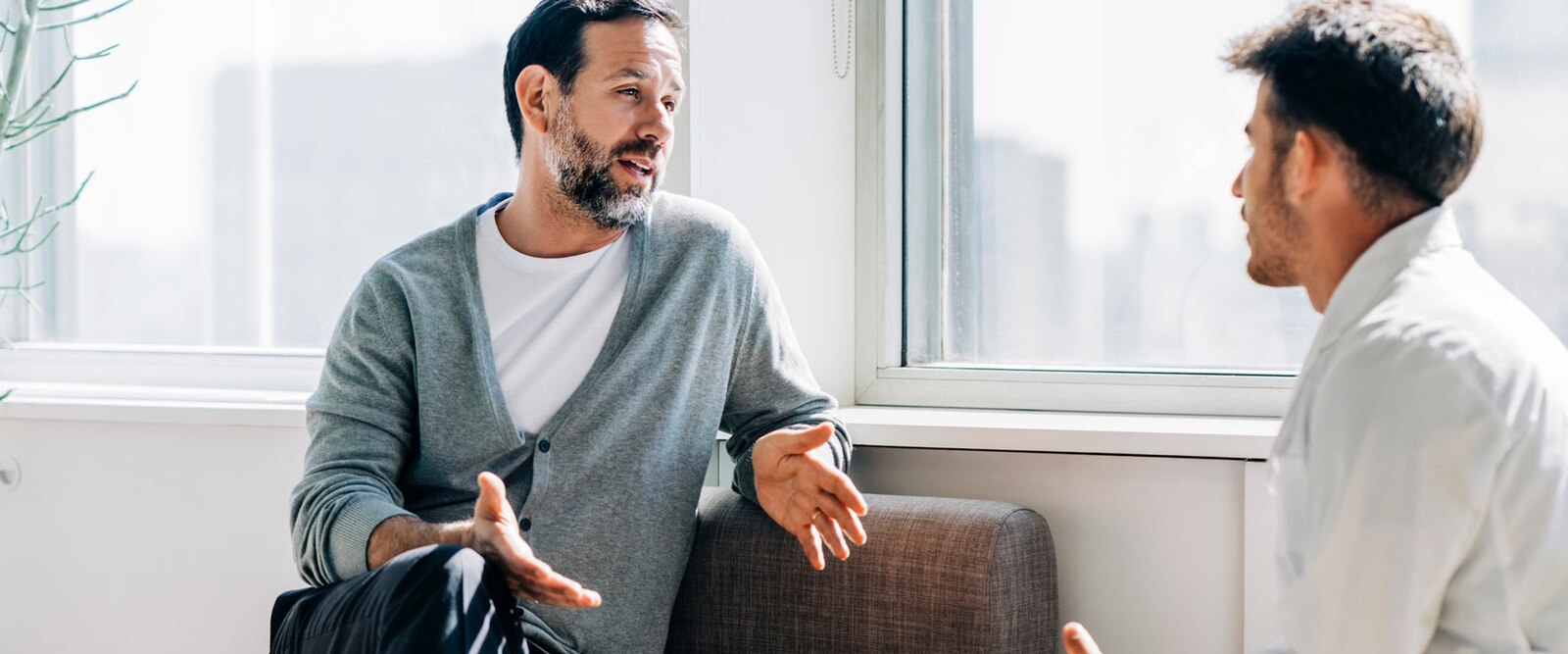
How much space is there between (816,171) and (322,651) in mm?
1064

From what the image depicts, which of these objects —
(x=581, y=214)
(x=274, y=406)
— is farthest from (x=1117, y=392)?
(x=274, y=406)

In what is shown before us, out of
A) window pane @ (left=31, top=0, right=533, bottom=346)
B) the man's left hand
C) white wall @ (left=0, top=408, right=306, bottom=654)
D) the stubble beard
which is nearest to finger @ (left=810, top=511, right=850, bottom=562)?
the man's left hand

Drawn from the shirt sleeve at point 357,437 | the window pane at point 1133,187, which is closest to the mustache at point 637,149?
the shirt sleeve at point 357,437

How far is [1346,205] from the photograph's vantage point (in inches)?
42.8

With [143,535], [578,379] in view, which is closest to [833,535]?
[578,379]

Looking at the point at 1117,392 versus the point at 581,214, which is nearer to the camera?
the point at 581,214

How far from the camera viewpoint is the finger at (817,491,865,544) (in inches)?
61.4

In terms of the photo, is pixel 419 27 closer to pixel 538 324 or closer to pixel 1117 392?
pixel 538 324

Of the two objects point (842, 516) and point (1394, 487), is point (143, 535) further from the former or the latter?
point (1394, 487)

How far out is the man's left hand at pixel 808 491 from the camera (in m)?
1.57

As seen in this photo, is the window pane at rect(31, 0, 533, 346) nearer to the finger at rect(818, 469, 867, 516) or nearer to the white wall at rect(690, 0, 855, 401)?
the white wall at rect(690, 0, 855, 401)

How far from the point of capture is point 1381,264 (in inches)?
40.9

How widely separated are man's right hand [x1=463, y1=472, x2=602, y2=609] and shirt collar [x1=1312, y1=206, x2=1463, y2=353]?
2.39 ft

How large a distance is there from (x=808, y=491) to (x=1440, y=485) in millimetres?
818
